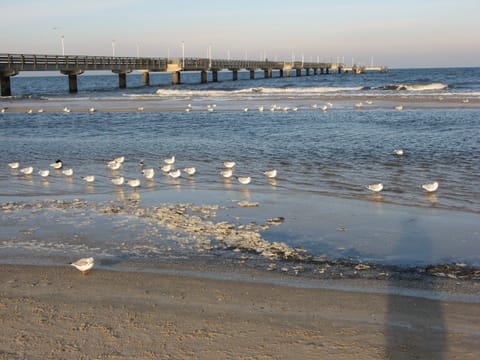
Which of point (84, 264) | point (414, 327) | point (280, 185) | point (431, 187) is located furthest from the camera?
point (280, 185)

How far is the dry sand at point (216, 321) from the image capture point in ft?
13.1

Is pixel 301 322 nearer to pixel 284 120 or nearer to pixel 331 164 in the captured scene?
pixel 331 164

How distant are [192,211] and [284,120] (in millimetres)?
15248

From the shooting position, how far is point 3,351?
13.2ft

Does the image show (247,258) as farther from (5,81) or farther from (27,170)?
(5,81)

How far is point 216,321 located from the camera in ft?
14.7

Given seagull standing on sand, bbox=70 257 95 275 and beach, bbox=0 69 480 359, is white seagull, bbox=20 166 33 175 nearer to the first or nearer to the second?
beach, bbox=0 69 480 359

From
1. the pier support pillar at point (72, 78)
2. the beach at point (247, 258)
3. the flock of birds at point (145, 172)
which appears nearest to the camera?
the beach at point (247, 258)

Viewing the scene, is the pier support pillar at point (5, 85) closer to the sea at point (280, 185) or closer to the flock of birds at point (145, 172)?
the sea at point (280, 185)

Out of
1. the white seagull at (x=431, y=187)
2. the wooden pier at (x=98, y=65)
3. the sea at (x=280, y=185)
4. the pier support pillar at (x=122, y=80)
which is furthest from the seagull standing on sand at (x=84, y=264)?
the pier support pillar at (x=122, y=80)

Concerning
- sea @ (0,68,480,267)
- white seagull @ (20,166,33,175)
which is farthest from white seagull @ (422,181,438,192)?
white seagull @ (20,166,33,175)

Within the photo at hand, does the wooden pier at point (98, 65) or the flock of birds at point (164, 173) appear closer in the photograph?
the flock of birds at point (164, 173)

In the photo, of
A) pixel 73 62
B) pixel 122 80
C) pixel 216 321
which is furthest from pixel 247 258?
pixel 122 80

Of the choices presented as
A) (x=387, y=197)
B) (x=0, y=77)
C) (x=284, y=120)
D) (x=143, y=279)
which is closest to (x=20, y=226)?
(x=143, y=279)
